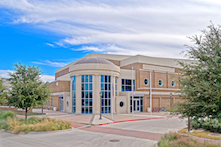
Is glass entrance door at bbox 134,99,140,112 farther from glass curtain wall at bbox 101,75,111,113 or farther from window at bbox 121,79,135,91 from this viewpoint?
glass curtain wall at bbox 101,75,111,113

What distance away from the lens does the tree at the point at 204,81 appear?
25.6 feet

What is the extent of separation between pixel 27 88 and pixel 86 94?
14.9 meters

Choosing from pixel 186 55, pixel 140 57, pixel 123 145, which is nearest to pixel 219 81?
pixel 186 55

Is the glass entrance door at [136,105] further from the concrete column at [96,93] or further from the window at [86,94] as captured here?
the window at [86,94]

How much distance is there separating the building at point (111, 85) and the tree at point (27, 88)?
7.46m

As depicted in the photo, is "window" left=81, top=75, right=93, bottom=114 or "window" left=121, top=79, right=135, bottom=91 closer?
"window" left=81, top=75, right=93, bottom=114

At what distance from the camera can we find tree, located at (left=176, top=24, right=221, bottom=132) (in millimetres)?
7804

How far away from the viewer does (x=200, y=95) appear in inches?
324

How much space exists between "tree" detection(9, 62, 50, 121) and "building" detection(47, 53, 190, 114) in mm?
7460

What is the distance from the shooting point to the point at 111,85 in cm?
3006

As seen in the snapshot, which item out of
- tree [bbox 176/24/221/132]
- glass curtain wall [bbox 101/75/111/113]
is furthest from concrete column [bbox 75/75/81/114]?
tree [bbox 176/24/221/132]

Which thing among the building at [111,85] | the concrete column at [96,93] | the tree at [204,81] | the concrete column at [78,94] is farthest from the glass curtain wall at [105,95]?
the tree at [204,81]

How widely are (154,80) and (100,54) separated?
1455 centimetres

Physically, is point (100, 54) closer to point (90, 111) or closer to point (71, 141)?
point (90, 111)
